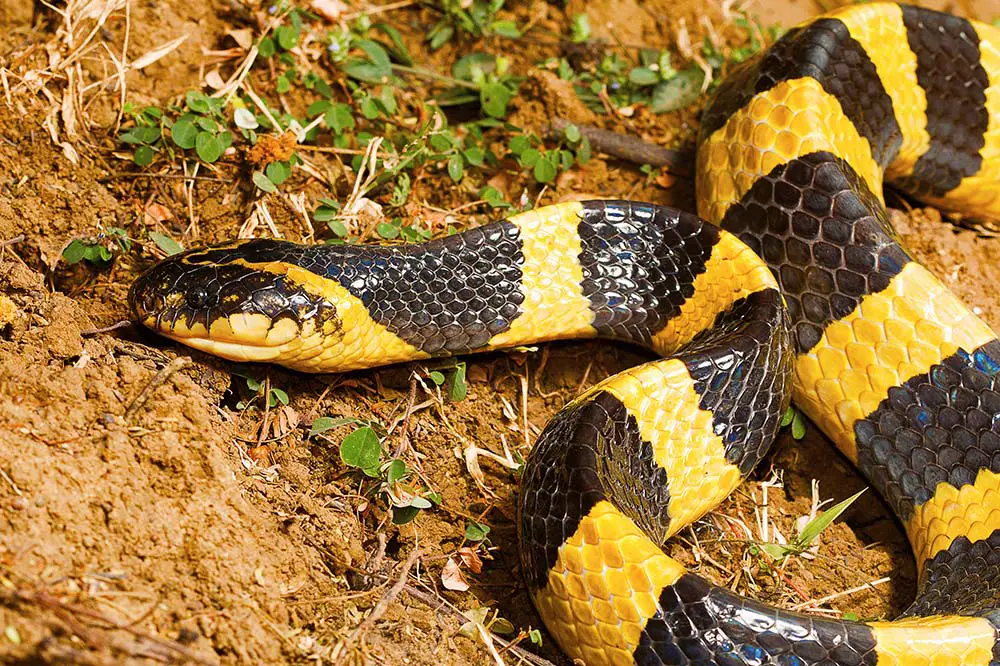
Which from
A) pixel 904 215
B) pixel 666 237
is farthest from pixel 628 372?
pixel 904 215

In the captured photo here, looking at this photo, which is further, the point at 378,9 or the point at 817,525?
the point at 378,9

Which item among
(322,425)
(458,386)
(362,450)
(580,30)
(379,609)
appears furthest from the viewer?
(580,30)

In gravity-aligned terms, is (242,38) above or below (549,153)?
above

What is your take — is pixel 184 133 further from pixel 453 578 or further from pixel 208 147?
pixel 453 578

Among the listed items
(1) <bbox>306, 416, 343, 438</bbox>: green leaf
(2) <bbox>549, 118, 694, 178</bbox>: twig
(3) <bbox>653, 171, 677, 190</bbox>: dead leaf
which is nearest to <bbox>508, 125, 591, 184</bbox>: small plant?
(2) <bbox>549, 118, 694, 178</bbox>: twig

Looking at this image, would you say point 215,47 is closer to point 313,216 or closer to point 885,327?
point 313,216

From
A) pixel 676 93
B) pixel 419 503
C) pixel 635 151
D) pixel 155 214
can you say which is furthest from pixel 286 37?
pixel 419 503
